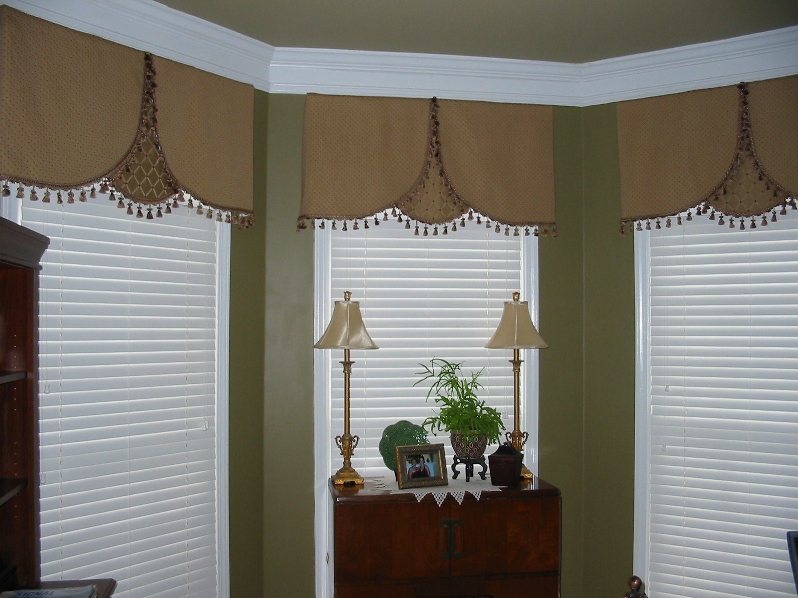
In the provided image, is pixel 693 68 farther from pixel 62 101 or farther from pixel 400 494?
pixel 62 101

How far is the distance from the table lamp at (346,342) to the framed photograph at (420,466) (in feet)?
0.77

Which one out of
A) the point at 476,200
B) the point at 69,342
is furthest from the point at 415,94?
the point at 69,342

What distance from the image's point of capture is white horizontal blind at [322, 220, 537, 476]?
3.43 meters

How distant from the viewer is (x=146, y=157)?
9.21ft

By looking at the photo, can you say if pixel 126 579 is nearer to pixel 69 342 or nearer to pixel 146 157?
pixel 69 342

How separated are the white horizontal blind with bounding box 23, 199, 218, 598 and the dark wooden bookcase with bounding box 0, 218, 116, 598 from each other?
1.69ft

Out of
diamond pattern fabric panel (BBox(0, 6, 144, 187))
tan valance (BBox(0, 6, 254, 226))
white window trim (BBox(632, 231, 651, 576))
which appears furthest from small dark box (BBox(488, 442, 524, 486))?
diamond pattern fabric panel (BBox(0, 6, 144, 187))

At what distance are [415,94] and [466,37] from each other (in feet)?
1.36

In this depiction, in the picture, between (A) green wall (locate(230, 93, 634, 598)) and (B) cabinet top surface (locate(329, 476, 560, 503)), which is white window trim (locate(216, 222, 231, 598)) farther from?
(B) cabinet top surface (locate(329, 476, 560, 503))

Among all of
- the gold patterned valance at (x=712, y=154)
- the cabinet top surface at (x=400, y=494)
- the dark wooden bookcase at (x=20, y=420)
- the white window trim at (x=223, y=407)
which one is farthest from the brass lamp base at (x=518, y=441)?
the dark wooden bookcase at (x=20, y=420)

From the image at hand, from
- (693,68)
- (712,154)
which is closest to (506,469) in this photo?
(712,154)

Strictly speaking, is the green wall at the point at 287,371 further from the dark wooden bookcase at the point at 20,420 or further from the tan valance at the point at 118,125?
the dark wooden bookcase at the point at 20,420

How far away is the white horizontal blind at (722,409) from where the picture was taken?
315cm

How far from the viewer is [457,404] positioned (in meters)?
3.19
